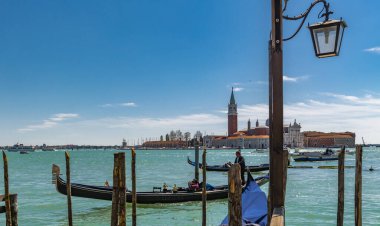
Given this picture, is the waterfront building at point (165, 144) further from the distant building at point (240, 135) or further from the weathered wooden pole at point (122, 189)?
the weathered wooden pole at point (122, 189)

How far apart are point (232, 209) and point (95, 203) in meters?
12.1

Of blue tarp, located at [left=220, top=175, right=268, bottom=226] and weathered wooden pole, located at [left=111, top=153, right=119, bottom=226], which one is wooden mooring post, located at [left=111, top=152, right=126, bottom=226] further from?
blue tarp, located at [left=220, top=175, right=268, bottom=226]

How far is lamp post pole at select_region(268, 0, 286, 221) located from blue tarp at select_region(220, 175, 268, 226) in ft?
8.68

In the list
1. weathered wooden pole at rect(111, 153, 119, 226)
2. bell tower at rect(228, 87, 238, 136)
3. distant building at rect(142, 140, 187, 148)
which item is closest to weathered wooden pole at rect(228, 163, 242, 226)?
weathered wooden pole at rect(111, 153, 119, 226)

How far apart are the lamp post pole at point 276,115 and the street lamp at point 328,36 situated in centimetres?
21

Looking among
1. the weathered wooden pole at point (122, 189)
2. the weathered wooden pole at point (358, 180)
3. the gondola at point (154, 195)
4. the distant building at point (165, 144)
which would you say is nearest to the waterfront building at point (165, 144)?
the distant building at point (165, 144)

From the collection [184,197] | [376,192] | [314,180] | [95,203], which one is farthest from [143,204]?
[314,180]

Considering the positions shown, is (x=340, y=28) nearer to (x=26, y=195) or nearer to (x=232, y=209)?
(x=232, y=209)

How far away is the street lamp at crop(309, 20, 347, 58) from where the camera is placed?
2568 mm

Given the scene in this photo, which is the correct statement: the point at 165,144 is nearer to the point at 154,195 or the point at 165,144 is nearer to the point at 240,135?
the point at 240,135

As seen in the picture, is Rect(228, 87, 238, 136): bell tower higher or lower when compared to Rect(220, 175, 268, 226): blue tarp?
higher

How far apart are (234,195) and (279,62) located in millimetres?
935

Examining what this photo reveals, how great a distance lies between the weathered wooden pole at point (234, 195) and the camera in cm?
267

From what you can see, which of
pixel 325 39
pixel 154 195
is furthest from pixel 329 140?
pixel 325 39
